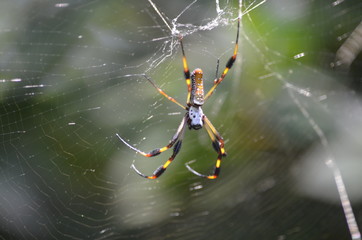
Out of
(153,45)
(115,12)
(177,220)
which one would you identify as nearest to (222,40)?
(153,45)

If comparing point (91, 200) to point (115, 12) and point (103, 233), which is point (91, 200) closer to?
point (103, 233)

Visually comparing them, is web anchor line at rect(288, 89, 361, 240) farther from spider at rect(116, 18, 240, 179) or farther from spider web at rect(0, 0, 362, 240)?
spider at rect(116, 18, 240, 179)

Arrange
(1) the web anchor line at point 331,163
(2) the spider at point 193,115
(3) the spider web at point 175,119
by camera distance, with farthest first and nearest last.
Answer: (1) the web anchor line at point 331,163
(3) the spider web at point 175,119
(2) the spider at point 193,115

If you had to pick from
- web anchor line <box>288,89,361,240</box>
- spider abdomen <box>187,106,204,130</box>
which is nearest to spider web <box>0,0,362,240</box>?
web anchor line <box>288,89,361,240</box>

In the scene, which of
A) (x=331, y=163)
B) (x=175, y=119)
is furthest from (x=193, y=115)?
(x=331, y=163)

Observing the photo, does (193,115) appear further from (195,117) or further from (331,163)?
(331,163)

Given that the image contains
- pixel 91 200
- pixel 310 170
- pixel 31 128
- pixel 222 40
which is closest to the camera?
pixel 31 128

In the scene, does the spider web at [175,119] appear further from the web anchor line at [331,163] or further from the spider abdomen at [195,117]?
the spider abdomen at [195,117]

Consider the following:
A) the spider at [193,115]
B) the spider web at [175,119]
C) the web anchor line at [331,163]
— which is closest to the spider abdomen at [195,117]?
the spider at [193,115]
